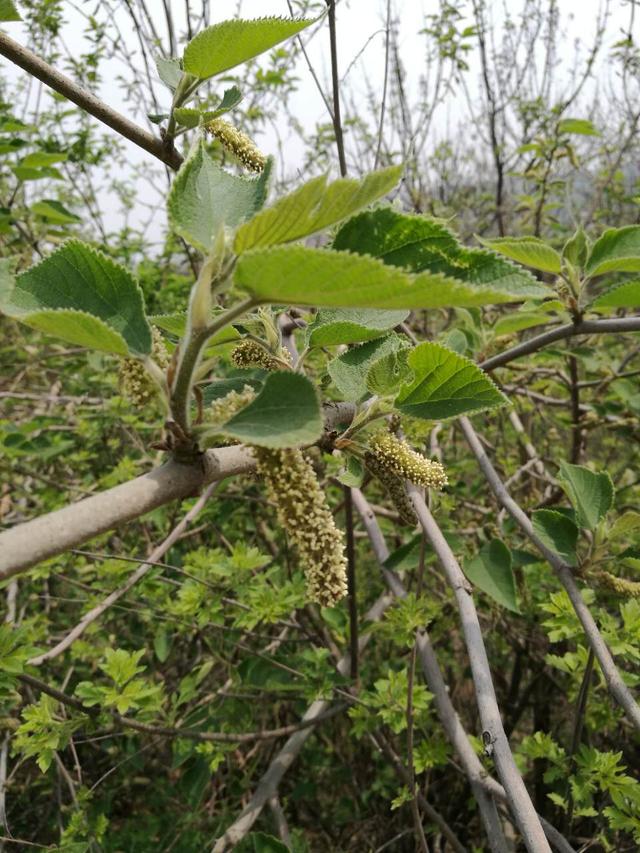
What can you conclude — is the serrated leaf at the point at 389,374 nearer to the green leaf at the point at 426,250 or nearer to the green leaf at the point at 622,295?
the green leaf at the point at 426,250

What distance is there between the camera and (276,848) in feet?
5.12

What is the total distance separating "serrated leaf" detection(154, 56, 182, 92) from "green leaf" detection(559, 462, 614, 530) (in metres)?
1.22

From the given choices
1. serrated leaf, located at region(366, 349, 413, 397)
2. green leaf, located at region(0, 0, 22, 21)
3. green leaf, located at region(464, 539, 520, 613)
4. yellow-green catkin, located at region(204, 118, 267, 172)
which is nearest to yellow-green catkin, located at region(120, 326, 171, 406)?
serrated leaf, located at region(366, 349, 413, 397)

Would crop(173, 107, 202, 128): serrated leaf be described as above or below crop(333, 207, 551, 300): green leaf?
above

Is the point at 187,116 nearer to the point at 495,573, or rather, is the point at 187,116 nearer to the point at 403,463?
the point at 403,463

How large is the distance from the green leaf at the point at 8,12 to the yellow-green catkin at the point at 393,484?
1059 millimetres

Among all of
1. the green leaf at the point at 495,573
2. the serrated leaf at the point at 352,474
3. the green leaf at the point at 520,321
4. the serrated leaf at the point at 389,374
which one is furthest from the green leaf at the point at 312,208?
the green leaf at the point at 520,321

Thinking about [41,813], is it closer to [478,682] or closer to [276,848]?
[276,848]

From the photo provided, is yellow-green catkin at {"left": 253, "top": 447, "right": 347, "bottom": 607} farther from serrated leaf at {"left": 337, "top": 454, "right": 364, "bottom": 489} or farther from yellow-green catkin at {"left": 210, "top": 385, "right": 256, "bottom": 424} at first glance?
serrated leaf at {"left": 337, "top": 454, "right": 364, "bottom": 489}

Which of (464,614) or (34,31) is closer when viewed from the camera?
(464,614)

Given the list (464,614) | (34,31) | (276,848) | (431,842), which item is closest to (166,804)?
(431,842)

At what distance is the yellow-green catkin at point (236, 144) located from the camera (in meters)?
1.03

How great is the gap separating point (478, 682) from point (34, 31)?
13.0ft

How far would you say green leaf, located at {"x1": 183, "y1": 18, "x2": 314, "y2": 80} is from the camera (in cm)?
86
